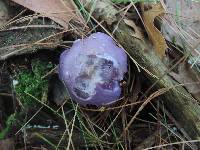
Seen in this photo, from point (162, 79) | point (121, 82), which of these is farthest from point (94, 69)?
point (162, 79)

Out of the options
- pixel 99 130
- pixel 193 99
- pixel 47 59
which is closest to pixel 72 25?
pixel 47 59

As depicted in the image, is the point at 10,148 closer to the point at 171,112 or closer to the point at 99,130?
the point at 99,130

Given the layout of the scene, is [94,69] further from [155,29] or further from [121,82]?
[155,29]

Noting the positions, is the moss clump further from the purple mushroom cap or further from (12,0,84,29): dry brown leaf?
(12,0,84,29): dry brown leaf

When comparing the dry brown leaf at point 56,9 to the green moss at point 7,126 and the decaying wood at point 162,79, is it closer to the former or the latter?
the decaying wood at point 162,79

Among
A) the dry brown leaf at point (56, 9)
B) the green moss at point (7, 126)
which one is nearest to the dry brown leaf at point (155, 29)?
the dry brown leaf at point (56, 9)

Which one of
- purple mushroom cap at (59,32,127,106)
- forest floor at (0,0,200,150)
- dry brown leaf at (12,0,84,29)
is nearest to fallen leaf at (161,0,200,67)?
forest floor at (0,0,200,150)
